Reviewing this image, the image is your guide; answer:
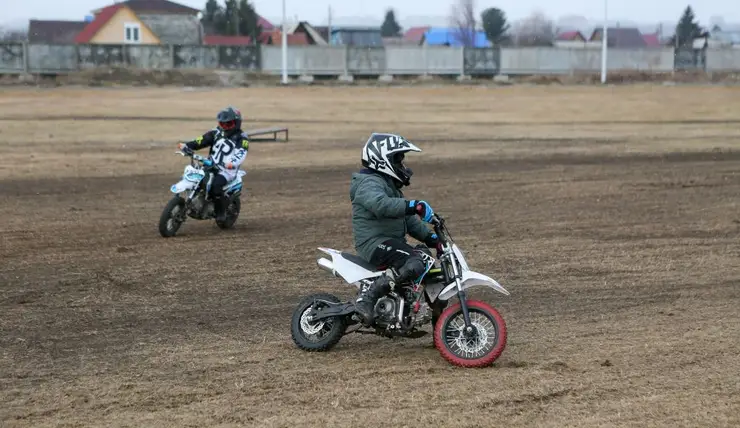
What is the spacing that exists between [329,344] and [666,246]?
6.59m

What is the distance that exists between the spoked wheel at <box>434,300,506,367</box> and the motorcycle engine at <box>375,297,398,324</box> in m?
0.38

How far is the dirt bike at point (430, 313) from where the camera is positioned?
287 inches

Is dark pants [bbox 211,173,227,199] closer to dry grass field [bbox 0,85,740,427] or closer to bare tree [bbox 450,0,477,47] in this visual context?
dry grass field [bbox 0,85,740,427]

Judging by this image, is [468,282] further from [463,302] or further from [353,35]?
[353,35]

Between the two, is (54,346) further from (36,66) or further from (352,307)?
(36,66)

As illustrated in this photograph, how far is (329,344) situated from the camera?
25.6 feet

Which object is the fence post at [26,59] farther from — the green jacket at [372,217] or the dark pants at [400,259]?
the dark pants at [400,259]

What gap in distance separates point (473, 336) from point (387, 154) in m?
1.53

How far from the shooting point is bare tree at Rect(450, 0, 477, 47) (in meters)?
80.9

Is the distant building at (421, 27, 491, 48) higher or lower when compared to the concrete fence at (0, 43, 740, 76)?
higher

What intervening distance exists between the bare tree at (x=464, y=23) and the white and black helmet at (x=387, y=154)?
72.9 m

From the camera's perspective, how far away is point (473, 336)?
7289mm

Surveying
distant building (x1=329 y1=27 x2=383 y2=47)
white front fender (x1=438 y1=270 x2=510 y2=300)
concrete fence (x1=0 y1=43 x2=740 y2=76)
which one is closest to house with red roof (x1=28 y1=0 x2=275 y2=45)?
concrete fence (x1=0 y1=43 x2=740 y2=76)

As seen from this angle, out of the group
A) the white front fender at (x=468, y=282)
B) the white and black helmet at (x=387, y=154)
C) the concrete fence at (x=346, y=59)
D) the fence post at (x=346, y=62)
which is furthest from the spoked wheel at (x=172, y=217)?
the fence post at (x=346, y=62)
